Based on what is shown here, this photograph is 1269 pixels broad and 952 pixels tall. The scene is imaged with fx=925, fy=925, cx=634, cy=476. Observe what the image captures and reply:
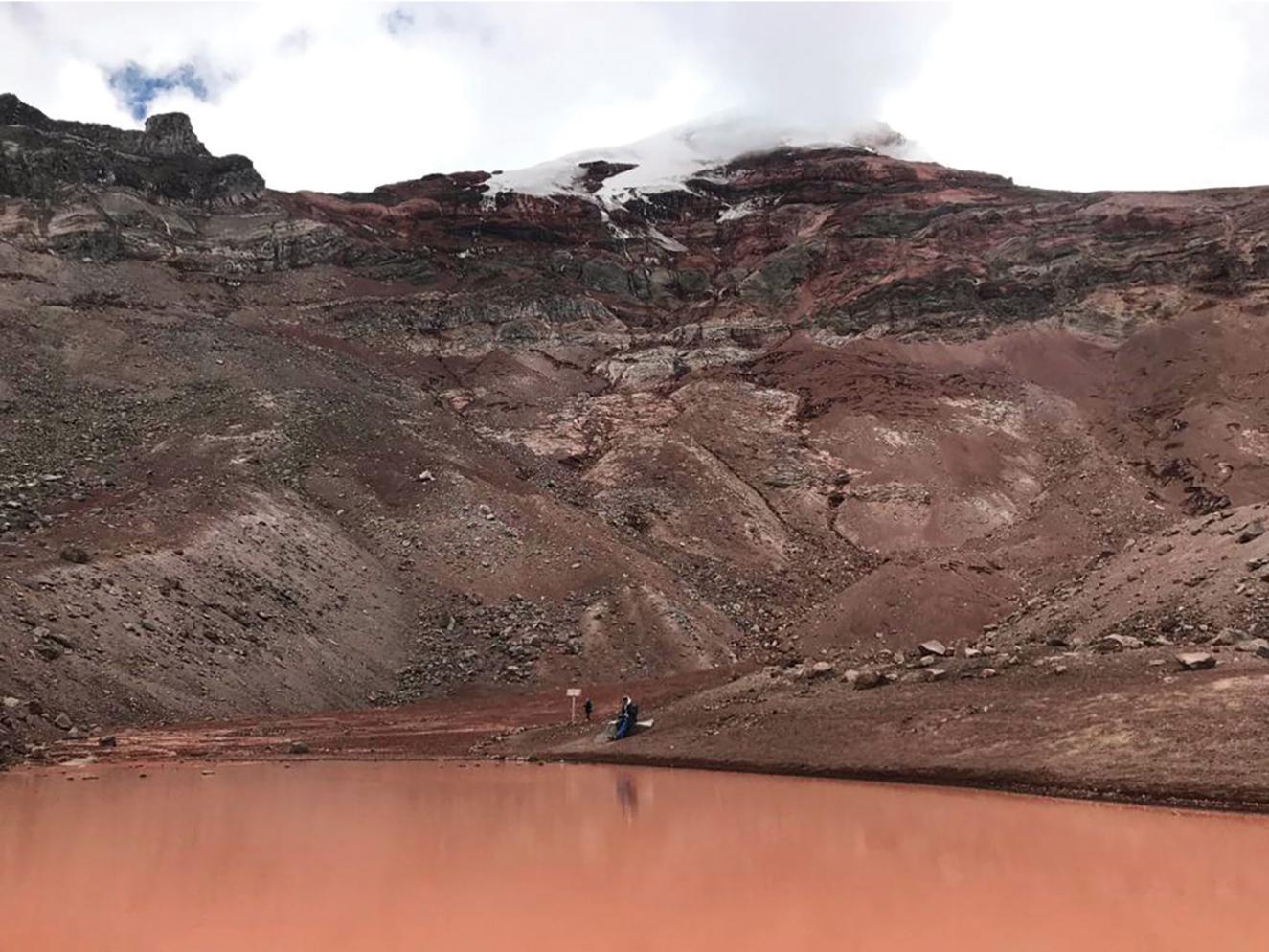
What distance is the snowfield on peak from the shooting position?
10225 centimetres

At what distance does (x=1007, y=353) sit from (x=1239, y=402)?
1480cm

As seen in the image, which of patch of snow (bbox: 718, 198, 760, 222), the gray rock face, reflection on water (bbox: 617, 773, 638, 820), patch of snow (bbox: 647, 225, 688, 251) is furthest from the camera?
patch of snow (bbox: 718, 198, 760, 222)

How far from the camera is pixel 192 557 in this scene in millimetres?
30266

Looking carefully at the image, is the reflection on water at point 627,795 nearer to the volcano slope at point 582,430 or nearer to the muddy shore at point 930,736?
the muddy shore at point 930,736

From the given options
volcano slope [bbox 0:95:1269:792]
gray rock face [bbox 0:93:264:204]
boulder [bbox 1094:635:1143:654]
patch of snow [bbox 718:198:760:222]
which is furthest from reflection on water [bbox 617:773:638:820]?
patch of snow [bbox 718:198:760:222]

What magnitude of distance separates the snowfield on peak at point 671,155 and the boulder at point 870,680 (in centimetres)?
8408

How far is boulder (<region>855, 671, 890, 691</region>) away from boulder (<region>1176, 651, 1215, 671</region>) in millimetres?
5880

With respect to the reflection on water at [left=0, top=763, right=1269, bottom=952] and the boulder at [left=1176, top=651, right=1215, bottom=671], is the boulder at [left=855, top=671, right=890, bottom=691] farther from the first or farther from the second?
the boulder at [left=1176, top=651, right=1215, bottom=671]

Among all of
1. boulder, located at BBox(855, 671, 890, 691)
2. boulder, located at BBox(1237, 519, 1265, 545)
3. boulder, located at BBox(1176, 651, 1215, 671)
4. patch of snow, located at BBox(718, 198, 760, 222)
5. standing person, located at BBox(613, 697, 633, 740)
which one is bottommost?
standing person, located at BBox(613, 697, 633, 740)

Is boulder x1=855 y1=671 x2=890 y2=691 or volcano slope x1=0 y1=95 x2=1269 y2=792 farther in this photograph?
volcano slope x1=0 y1=95 x2=1269 y2=792

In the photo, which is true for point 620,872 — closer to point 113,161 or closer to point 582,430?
point 582,430

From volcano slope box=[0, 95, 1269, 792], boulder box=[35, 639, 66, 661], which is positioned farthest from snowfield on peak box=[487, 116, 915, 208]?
boulder box=[35, 639, 66, 661]

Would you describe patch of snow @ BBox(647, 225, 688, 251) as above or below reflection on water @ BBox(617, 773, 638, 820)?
above

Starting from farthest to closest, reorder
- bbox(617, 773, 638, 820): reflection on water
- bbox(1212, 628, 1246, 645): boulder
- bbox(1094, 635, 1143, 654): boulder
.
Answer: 1. bbox(1094, 635, 1143, 654): boulder
2. bbox(1212, 628, 1246, 645): boulder
3. bbox(617, 773, 638, 820): reflection on water
